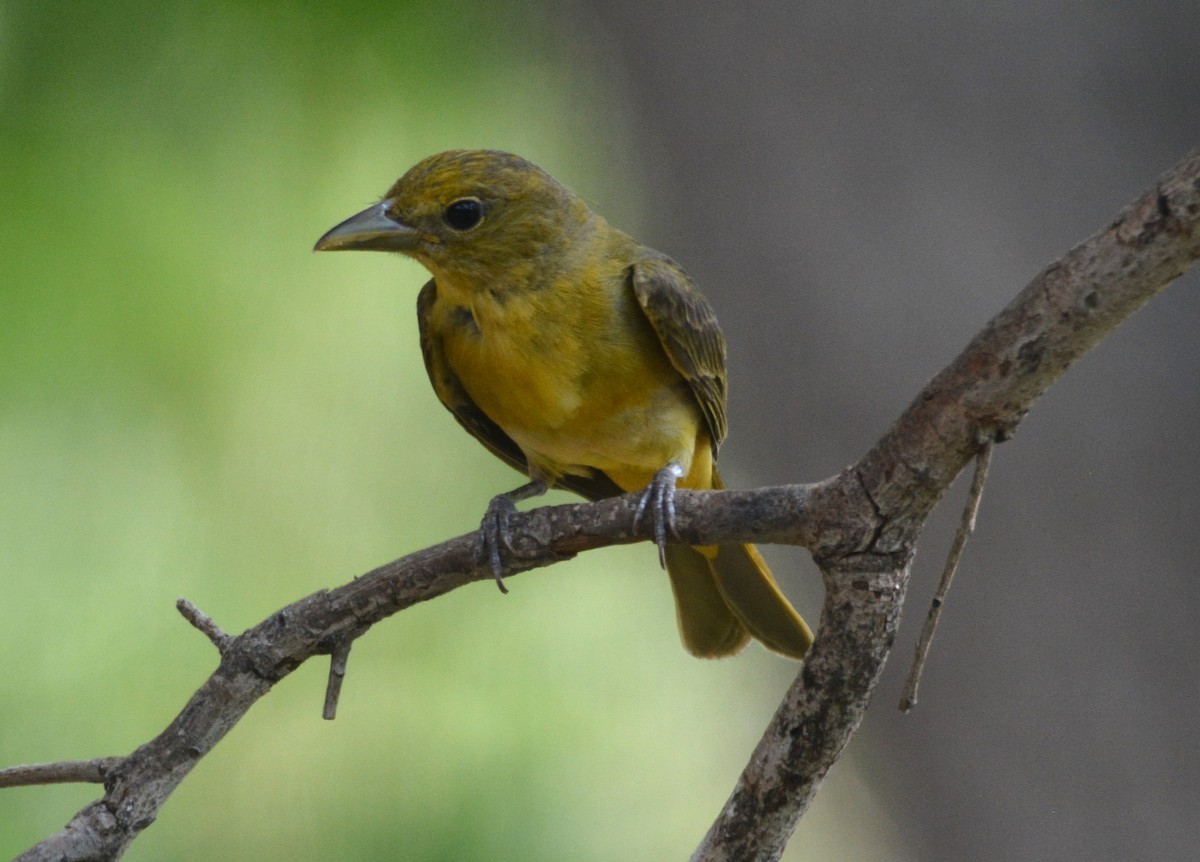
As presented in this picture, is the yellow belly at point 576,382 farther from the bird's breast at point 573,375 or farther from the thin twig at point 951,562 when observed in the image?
the thin twig at point 951,562

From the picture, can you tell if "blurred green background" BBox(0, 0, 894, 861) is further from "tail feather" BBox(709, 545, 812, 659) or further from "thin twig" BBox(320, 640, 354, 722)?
"thin twig" BBox(320, 640, 354, 722)

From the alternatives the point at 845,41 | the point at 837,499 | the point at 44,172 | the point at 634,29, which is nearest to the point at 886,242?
the point at 845,41

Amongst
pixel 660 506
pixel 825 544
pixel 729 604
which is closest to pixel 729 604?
pixel 729 604

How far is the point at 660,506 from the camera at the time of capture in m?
1.91

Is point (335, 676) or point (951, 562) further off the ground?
point (951, 562)

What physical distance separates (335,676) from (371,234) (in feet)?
2.82

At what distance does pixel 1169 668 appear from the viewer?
3.24 m

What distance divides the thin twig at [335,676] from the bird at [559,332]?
47 cm

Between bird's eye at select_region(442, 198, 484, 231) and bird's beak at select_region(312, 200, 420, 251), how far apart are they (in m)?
0.07

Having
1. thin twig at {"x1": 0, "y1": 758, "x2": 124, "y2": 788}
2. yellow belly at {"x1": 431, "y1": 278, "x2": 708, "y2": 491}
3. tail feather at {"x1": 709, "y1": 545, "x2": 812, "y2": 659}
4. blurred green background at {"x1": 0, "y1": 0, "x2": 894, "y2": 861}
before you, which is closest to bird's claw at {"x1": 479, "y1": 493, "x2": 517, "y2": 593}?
yellow belly at {"x1": 431, "y1": 278, "x2": 708, "y2": 491}

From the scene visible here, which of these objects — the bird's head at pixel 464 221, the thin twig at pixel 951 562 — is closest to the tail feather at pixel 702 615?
the bird's head at pixel 464 221

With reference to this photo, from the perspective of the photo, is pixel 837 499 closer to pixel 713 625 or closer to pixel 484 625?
pixel 713 625

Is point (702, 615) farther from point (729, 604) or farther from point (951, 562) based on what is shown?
point (951, 562)

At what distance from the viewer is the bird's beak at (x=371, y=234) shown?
2299 millimetres
